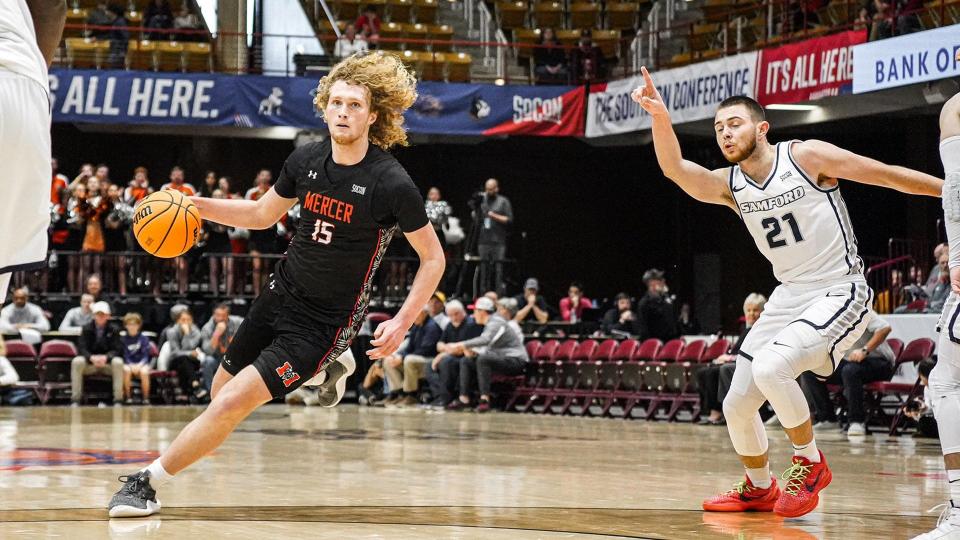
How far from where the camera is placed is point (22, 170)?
3.50 meters

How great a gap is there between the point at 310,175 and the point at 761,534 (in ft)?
8.29

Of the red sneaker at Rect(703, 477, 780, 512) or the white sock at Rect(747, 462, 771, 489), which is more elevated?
the white sock at Rect(747, 462, 771, 489)

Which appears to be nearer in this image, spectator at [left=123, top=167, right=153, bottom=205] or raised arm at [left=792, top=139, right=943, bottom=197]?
raised arm at [left=792, top=139, right=943, bottom=197]

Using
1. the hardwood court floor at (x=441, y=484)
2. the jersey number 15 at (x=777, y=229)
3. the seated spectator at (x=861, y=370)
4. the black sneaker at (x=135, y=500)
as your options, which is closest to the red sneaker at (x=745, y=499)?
the hardwood court floor at (x=441, y=484)

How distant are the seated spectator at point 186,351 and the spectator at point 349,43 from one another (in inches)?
227

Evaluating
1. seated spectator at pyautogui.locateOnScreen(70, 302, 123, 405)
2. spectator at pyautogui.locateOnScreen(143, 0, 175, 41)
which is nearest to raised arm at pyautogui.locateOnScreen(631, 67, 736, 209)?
seated spectator at pyautogui.locateOnScreen(70, 302, 123, 405)

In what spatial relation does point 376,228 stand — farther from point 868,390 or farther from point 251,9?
point 251,9

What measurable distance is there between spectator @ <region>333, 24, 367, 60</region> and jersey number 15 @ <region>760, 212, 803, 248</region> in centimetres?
1640

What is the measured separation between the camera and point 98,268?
19734 millimetres

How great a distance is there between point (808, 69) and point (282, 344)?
45.2ft

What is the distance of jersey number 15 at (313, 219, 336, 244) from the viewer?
566cm

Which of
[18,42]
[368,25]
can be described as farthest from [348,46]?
[18,42]

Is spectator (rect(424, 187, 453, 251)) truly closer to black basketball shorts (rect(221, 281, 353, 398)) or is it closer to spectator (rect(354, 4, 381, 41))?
spectator (rect(354, 4, 381, 41))

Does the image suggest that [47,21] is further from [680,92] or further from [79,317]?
[680,92]
